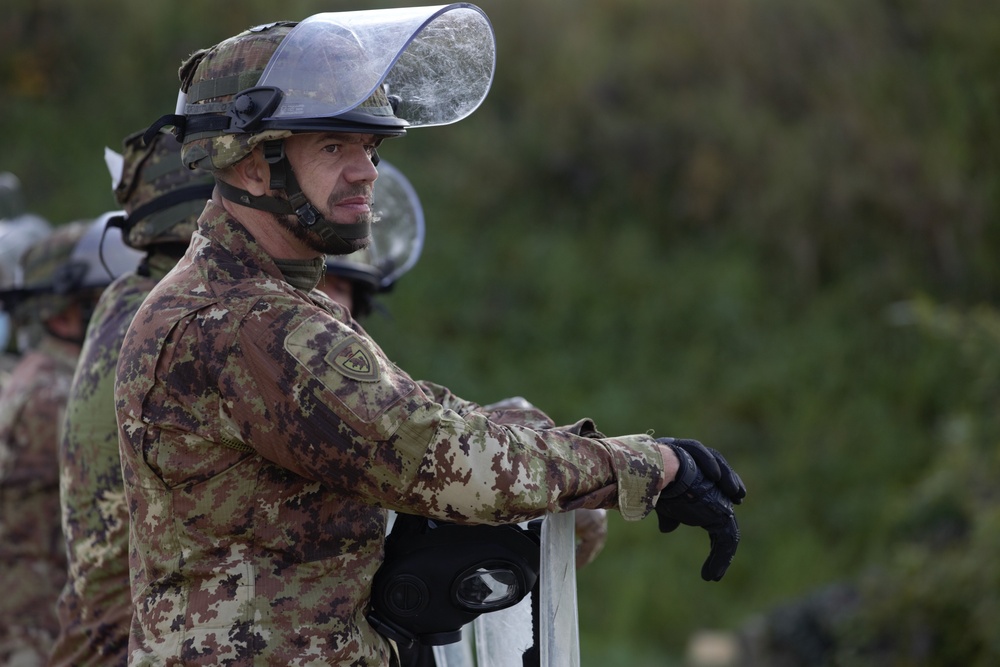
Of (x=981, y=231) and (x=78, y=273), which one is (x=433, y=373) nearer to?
(x=981, y=231)

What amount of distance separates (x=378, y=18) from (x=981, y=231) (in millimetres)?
10241

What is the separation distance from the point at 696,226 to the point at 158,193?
9039 millimetres

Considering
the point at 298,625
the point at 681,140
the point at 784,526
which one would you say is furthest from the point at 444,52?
the point at 681,140

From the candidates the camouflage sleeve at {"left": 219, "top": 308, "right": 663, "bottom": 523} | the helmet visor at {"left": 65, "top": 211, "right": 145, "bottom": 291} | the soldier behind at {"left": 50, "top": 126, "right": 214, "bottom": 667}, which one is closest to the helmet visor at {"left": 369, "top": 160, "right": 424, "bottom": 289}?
the helmet visor at {"left": 65, "top": 211, "right": 145, "bottom": 291}

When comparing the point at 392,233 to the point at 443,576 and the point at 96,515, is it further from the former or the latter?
the point at 443,576

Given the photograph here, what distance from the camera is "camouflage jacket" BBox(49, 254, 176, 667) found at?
3.15 meters

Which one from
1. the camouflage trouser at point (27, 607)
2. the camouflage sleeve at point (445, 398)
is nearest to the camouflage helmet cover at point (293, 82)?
the camouflage sleeve at point (445, 398)

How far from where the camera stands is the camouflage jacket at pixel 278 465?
90.0 inches

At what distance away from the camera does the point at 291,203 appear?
2520 mm

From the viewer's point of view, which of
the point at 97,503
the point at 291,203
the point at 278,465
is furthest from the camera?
the point at 97,503

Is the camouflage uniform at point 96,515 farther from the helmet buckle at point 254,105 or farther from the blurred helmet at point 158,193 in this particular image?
the helmet buckle at point 254,105

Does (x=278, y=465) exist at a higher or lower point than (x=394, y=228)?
higher

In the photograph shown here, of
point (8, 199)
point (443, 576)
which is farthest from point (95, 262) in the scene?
point (8, 199)

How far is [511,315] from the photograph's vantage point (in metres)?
11.5
